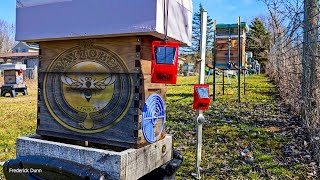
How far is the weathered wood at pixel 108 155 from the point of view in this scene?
1371 millimetres

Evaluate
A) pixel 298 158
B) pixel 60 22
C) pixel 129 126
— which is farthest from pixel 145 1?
pixel 298 158

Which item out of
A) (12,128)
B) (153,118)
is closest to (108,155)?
(153,118)

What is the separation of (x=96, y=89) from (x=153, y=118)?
0.36 meters

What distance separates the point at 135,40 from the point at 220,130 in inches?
137

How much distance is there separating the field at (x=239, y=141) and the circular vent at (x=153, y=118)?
131 cm

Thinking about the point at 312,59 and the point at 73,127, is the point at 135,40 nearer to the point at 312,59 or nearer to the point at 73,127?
the point at 73,127

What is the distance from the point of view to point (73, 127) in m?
1.63

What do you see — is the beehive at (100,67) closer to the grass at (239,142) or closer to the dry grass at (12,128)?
the grass at (239,142)

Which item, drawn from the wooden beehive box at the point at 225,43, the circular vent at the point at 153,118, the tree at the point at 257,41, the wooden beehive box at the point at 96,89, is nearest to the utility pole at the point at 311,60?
the circular vent at the point at 153,118

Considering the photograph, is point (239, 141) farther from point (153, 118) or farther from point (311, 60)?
point (153, 118)

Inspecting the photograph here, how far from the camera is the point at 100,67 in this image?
1559mm

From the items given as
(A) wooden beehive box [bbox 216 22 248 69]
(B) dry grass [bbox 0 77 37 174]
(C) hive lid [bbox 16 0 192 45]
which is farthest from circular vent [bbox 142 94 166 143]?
(A) wooden beehive box [bbox 216 22 248 69]

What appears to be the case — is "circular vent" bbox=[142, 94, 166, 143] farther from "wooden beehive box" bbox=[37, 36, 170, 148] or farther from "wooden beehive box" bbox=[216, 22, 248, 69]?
"wooden beehive box" bbox=[216, 22, 248, 69]

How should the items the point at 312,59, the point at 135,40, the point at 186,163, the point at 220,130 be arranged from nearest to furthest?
the point at 135,40
the point at 186,163
the point at 312,59
the point at 220,130
